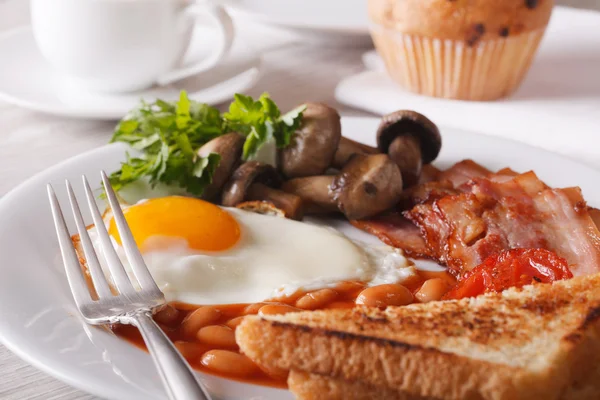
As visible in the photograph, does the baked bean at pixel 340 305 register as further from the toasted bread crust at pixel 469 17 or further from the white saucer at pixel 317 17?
the white saucer at pixel 317 17

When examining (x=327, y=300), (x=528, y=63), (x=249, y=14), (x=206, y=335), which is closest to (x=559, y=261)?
(x=327, y=300)

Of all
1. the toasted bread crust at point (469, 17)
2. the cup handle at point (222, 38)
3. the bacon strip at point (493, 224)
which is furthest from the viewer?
the cup handle at point (222, 38)

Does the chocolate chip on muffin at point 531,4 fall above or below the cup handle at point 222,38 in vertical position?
above

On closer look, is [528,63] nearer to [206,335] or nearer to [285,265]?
[285,265]

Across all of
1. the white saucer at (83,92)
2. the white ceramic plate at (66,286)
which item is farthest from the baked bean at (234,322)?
the white saucer at (83,92)

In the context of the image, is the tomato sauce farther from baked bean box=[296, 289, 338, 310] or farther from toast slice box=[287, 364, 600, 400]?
toast slice box=[287, 364, 600, 400]

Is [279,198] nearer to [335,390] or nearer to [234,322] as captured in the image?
[234,322]
